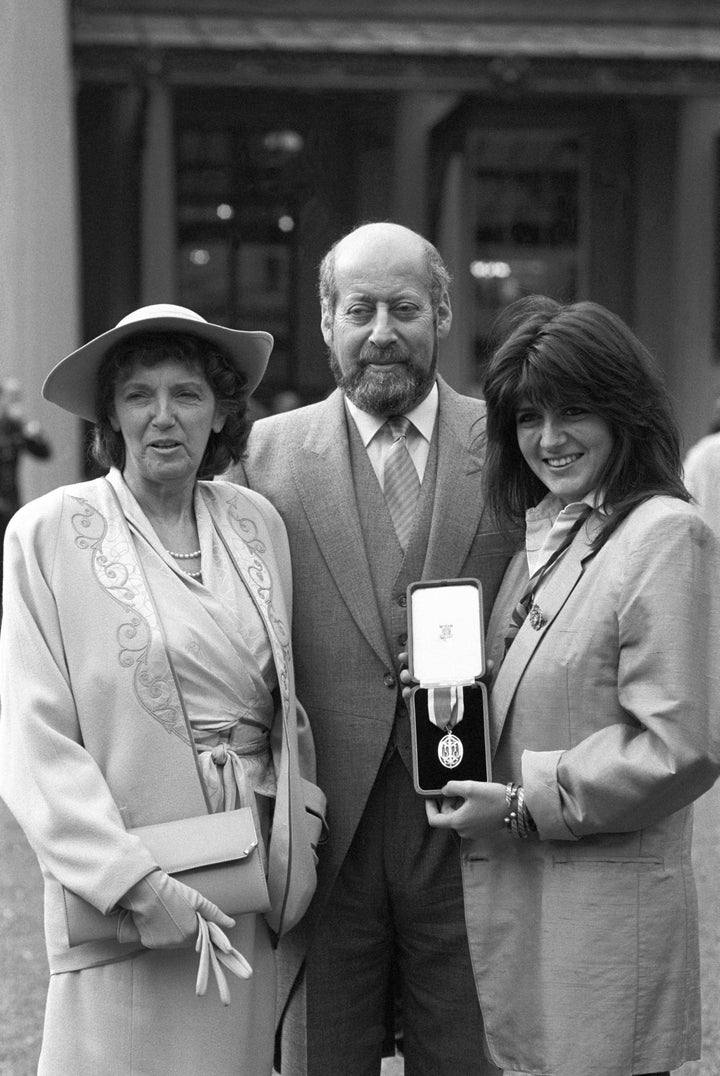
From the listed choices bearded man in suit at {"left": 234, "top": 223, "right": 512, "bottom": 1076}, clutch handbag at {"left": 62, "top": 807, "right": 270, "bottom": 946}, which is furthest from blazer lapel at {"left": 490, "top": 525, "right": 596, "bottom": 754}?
clutch handbag at {"left": 62, "top": 807, "right": 270, "bottom": 946}

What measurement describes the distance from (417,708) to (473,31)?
12857 mm

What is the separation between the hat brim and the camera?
109 inches

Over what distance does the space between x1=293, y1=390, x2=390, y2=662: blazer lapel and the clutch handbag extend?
2.01ft

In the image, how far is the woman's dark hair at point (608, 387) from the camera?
8.78ft

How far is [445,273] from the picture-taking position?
134 inches

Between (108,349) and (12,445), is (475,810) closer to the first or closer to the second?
(108,349)

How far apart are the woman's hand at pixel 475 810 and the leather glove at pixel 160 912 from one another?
482 millimetres

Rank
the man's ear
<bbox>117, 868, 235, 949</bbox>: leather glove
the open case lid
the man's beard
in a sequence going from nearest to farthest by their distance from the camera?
<bbox>117, 868, 235, 949</bbox>: leather glove
the open case lid
the man's beard
the man's ear

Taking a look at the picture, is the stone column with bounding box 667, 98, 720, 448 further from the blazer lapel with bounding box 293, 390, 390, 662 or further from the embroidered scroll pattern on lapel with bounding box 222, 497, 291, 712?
the embroidered scroll pattern on lapel with bounding box 222, 497, 291, 712

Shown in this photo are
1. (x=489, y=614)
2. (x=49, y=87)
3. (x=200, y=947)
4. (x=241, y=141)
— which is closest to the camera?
(x=200, y=947)

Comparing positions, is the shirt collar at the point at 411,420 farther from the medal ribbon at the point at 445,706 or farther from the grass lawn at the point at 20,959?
the grass lawn at the point at 20,959

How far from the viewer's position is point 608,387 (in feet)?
8.79

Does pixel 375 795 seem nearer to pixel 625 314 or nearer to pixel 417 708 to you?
pixel 417 708

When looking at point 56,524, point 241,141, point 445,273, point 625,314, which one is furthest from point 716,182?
point 56,524
